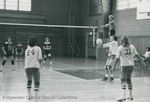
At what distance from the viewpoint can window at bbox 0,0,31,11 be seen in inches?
1202

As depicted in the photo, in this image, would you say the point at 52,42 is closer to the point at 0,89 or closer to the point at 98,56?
the point at 98,56

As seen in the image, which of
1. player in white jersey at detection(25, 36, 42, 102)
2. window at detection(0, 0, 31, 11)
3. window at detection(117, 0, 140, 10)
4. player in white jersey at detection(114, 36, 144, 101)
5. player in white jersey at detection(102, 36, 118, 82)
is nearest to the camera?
player in white jersey at detection(25, 36, 42, 102)

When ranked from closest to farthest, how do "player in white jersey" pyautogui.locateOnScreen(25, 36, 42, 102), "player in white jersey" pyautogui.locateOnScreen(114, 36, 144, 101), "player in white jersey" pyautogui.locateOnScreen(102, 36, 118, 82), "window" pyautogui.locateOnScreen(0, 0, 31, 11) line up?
"player in white jersey" pyautogui.locateOnScreen(25, 36, 42, 102) → "player in white jersey" pyautogui.locateOnScreen(114, 36, 144, 101) → "player in white jersey" pyautogui.locateOnScreen(102, 36, 118, 82) → "window" pyautogui.locateOnScreen(0, 0, 31, 11)

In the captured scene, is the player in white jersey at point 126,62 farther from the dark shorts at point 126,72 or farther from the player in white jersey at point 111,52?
the player in white jersey at point 111,52

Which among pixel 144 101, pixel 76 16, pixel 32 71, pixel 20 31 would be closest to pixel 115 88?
pixel 144 101

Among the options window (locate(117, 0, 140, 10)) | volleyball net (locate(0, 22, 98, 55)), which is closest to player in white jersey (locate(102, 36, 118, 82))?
window (locate(117, 0, 140, 10))

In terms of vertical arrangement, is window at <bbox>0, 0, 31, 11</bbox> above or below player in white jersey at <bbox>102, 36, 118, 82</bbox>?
above

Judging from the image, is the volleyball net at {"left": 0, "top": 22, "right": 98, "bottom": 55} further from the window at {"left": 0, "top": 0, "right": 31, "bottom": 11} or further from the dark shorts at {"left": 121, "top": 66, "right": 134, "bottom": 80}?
the dark shorts at {"left": 121, "top": 66, "right": 134, "bottom": 80}

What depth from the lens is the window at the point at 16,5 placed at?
30531 millimetres

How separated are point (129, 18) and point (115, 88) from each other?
15502 millimetres

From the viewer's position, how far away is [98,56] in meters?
29.0

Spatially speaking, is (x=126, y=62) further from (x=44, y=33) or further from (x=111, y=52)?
(x=44, y=33)

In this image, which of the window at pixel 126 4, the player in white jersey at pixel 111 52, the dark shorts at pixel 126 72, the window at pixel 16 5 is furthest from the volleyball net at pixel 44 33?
the dark shorts at pixel 126 72

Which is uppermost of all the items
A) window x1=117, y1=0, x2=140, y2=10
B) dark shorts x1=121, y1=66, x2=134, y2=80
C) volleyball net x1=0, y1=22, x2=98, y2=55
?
window x1=117, y1=0, x2=140, y2=10
